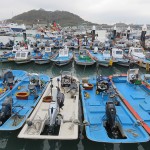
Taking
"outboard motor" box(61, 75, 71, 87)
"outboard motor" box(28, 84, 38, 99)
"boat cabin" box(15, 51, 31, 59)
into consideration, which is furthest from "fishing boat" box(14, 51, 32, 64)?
"outboard motor" box(28, 84, 38, 99)

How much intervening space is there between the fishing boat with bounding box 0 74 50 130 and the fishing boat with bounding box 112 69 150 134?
6233 mm

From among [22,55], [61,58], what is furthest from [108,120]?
[22,55]

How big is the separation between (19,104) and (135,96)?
8.61 meters

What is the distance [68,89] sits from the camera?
47.1ft

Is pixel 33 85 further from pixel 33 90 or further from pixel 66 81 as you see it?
pixel 66 81

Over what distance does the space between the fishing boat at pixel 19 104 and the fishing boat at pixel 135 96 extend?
6.23 m

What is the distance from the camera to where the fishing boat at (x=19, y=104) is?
10290mm

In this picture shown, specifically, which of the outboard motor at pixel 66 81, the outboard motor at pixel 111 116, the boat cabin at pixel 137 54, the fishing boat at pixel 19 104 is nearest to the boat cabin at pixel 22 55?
the fishing boat at pixel 19 104

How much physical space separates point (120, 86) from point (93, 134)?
8241 mm

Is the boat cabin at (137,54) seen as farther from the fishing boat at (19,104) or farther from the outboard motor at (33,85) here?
the outboard motor at (33,85)

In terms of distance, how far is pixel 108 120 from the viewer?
33.1 feet

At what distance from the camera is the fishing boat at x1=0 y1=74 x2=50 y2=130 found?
405 inches

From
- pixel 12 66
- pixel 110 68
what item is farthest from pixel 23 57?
pixel 110 68

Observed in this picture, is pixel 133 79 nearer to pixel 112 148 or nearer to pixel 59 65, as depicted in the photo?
pixel 112 148
